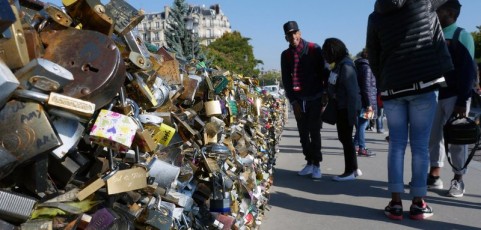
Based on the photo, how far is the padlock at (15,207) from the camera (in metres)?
0.99

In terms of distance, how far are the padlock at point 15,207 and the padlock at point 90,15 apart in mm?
627

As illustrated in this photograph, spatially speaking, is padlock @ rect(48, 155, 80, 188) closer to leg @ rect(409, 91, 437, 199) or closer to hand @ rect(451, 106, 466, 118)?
leg @ rect(409, 91, 437, 199)

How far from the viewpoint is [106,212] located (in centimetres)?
122

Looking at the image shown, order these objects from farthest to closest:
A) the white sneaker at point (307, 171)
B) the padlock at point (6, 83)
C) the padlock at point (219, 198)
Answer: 1. the white sneaker at point (307, 171)
2. the padlock at point (219, 198)
3. the padlock at point (6, 83)

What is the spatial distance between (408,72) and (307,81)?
215 centimetres

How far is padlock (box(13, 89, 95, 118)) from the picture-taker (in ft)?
3.43

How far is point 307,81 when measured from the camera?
562 cm

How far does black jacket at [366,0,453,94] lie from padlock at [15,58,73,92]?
285 cm

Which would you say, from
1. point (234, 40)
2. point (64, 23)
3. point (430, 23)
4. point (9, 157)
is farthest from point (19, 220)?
point (234, 40)

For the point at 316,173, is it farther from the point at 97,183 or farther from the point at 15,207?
the point at 15,207

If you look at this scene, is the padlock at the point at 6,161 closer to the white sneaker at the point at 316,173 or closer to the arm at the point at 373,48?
the arm at the point at 373,48

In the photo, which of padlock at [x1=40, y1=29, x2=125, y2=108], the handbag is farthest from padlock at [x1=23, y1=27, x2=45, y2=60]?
the handbag

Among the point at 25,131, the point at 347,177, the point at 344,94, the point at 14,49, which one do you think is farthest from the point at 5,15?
the point at 347,177

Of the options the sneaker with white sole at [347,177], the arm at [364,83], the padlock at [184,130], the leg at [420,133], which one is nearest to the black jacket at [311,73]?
the sneaker with white sole at [347,177]
